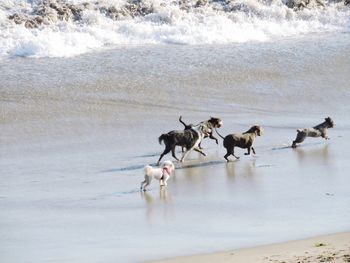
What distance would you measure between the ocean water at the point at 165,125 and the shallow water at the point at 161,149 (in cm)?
3

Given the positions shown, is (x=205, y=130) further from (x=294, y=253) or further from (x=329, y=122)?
(x=294, y=253)

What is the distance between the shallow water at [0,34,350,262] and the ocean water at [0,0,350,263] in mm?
34

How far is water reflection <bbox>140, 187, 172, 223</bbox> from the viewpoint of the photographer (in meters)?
9.95

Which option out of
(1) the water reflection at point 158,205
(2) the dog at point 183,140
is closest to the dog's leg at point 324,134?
(2) the dog at point 183,140

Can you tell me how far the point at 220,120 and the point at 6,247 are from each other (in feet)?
21.9

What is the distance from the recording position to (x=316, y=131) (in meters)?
14.7

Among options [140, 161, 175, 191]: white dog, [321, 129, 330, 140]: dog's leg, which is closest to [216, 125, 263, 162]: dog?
[321, 129, 330, 140]: dog's leg

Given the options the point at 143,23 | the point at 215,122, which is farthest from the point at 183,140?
the point at 143,23

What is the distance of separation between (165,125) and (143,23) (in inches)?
274

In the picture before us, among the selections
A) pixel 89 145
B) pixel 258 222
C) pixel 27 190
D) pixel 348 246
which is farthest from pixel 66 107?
pixel 348 246

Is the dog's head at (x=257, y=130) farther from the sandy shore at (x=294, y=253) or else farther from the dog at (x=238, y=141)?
the sandy shore at (x=294, y=253)

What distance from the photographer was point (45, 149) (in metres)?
14.3

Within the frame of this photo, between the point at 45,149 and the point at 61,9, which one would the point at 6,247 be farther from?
the point at 61,9

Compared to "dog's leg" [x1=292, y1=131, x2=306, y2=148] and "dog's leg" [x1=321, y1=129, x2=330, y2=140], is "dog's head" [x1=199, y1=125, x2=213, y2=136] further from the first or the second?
"dog's leg" [x1=321, y1=129, x2=330, y2=140]
